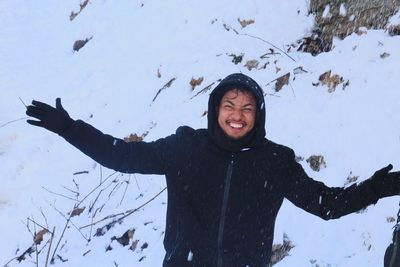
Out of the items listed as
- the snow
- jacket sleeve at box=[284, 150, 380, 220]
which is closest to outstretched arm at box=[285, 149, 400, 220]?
jacket sleeve at box=[284, 150, 380, 220]

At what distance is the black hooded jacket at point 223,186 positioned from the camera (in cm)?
303

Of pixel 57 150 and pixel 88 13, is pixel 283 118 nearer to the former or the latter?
pixel 57 150

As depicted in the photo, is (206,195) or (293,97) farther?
(293,97)

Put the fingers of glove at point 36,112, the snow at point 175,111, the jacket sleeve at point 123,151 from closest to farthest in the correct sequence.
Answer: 1. the fingers of glove at point 36,112
2. the jacket sleeve at point 123,151
3. the snow at point 175,111

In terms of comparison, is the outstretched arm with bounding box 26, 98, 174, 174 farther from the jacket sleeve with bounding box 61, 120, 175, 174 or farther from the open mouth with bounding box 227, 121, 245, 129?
the open mouth with bounding box 227, 121, 245, 129

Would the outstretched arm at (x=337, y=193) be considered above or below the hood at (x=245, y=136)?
below

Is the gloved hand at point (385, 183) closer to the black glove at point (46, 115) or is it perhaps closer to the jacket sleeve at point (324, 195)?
the jacket sleeve at point (324, 195)

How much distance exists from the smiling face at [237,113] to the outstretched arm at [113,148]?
31 cm

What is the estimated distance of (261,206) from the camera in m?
3.06

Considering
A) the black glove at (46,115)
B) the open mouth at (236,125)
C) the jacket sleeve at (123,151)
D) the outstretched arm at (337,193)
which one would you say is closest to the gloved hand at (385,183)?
the outstretched arm at (337,193)

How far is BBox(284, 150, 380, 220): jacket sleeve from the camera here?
117 inches

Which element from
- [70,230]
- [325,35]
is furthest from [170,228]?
[325,35]

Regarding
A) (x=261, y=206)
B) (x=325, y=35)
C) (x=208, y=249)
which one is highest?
(x=325, y=35)

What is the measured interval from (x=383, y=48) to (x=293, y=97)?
1192 mm
